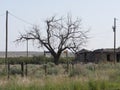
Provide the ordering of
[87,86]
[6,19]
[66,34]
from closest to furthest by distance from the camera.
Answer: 1. [87,86]
2. [6,19]
3. [66,34]

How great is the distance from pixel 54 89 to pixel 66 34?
6024 cm

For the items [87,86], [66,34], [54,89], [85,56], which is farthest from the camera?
[85,56]

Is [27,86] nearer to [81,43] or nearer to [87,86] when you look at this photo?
[87,86]

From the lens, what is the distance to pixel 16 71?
3466cm

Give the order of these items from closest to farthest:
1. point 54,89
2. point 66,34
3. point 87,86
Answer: point 54,89 → point 87,86 → point 66,34

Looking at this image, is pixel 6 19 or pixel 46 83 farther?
pixel 6 19

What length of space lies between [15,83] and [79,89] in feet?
9.90

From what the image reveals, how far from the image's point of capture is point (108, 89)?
1869 cm

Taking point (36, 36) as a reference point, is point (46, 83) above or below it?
below

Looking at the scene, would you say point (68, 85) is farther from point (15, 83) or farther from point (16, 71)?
point (16, 71)

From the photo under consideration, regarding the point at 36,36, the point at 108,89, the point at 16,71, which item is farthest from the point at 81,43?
the point at 108,89

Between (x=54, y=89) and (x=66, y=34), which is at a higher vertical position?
(x=66, y=34)

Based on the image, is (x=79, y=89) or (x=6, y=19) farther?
(x=6, y=19)

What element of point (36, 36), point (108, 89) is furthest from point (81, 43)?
point (108, 89)
